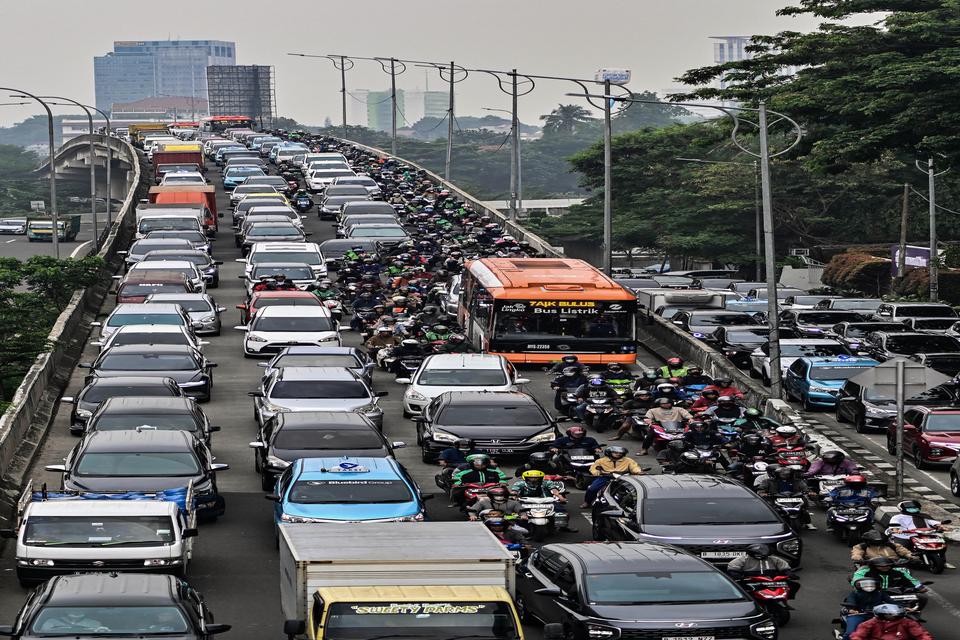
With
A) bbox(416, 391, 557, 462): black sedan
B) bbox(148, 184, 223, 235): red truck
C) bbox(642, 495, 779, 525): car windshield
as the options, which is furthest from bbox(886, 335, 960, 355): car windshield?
bbox(148, 184, 223, 235): red truck

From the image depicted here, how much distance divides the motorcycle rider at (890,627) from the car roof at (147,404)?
1332cm

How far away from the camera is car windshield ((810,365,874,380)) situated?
35.7 metres

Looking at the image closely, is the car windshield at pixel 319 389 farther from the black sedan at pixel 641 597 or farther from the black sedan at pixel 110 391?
the black sedan at pixel 641 597

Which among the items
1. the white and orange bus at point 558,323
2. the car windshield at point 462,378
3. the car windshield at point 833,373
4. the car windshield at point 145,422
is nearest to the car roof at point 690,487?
the car windshield at point 145,422

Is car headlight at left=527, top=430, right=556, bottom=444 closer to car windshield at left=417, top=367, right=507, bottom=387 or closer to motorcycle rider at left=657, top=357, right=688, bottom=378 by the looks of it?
car windshield at left=417, top=367, right=507, bottom=387

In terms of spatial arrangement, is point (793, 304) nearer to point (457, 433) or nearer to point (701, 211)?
point (457, 433)

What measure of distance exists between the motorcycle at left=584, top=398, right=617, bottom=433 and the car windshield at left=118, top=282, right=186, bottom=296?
51.9 feet

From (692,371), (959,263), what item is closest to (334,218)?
(959,263)

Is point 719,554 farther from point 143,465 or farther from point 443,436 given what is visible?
point 443,436

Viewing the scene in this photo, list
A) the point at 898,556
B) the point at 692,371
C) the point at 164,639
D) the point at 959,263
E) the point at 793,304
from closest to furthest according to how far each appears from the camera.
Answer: the point at 164,639 < the point at 898,556 < the point at 692,371 < the point at 793,304 < the point at 959,263

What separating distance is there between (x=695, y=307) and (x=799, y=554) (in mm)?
29020

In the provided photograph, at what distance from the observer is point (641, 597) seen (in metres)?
15.9

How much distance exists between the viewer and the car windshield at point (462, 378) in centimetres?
3175

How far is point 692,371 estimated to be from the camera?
34812 mm
